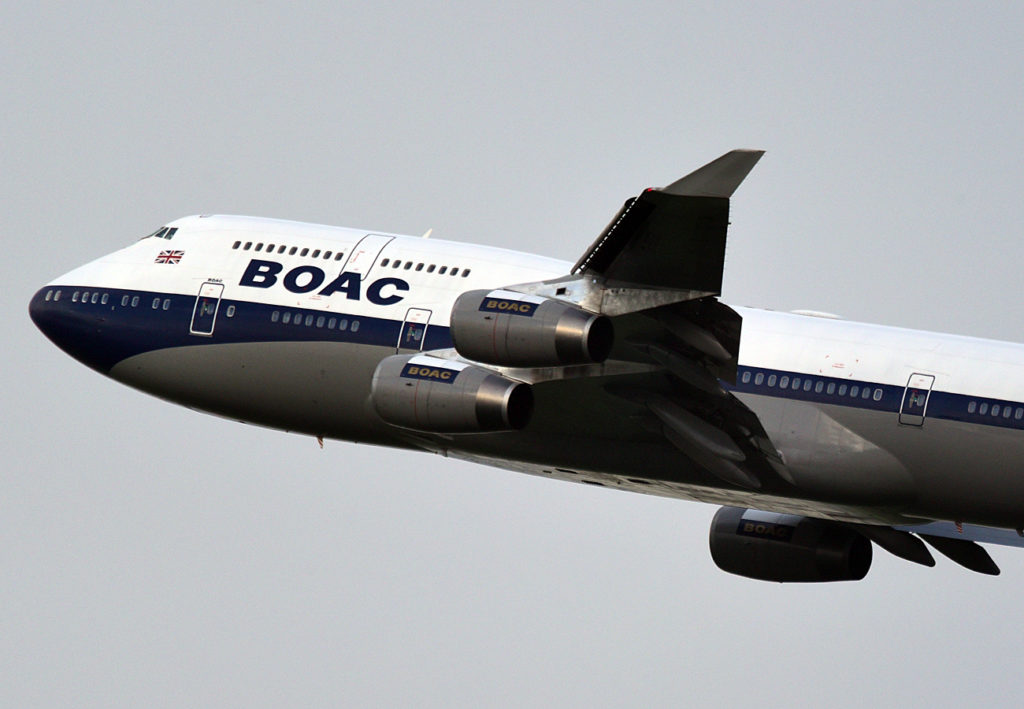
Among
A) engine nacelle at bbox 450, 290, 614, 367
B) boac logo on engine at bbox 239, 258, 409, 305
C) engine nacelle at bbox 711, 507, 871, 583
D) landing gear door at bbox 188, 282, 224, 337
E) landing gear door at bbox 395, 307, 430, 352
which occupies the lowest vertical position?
engine nacelle at bbox 711, 507, 871, 583

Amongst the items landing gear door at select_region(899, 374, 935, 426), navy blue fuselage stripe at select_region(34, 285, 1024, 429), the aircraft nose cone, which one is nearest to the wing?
navy blue fuselage stripe at select_region(34, 285, 1024, 429)

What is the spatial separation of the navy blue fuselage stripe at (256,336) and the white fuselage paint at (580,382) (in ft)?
0.15

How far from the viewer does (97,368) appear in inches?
1549

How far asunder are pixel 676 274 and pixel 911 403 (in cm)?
533

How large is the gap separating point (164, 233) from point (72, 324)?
269 cm

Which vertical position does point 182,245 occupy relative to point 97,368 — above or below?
above

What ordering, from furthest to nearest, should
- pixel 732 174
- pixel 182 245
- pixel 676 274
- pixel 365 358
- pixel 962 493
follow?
pixel 182 245
pixel 365 358
pixel 962 493
pixel 676 274
pixel 732 174

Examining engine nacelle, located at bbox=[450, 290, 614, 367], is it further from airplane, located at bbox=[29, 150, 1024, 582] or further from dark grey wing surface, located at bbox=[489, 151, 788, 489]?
dark grey wing surface, located at bbox=[489, 151, 788, 489]

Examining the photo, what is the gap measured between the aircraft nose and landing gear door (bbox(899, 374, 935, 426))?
16.2 metres

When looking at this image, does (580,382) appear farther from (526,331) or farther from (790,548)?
(790,548)

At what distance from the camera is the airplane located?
31.1 metres

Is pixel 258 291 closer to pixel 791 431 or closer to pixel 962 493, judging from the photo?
pixel 791 431

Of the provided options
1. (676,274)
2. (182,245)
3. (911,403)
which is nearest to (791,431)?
(911,403)

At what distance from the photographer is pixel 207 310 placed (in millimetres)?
37656
